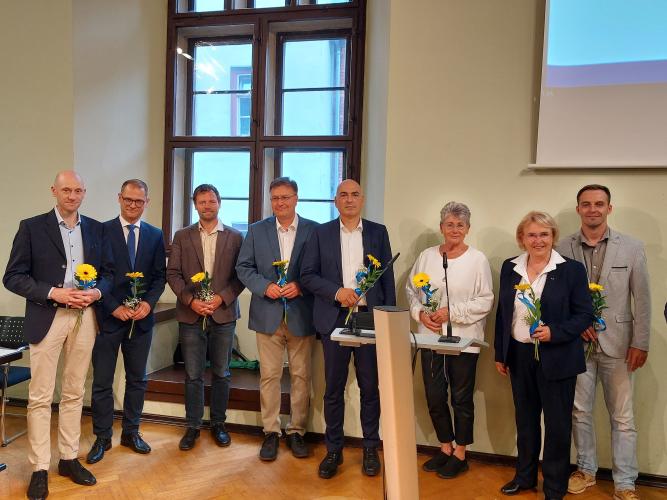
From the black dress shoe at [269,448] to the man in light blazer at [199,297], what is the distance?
0.33m

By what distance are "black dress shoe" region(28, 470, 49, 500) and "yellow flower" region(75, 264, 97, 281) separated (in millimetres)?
1087

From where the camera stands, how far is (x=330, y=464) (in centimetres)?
344

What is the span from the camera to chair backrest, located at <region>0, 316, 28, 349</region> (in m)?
4.12

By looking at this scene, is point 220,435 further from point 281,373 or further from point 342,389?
point 342,389

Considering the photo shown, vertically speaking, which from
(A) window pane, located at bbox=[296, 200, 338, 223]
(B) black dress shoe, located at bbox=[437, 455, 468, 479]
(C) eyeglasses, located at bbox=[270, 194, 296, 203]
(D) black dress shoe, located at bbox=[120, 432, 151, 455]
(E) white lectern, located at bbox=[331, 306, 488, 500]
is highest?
(C) eyeglasses, located at bbox=[270, 194, 296, 203]

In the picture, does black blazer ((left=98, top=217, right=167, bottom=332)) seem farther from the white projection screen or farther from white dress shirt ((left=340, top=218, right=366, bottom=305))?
the white projection screen

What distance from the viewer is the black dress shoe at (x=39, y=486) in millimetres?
2998

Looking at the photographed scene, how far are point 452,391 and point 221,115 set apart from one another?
351cm

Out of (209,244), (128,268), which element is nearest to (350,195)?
(209,244)

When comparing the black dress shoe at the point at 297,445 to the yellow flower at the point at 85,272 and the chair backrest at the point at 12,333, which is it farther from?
the chair backrest at the point at 12,333

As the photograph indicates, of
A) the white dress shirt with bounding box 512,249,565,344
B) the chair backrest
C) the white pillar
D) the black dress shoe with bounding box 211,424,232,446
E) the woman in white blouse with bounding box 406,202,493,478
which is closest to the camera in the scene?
the white pillar

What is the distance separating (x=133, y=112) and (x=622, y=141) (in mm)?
4130

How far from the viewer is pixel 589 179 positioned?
3.54 meters

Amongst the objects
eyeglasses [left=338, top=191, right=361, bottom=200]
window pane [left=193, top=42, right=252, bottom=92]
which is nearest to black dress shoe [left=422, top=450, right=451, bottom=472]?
eyeglasses [left=338, top=191, right=361, bottom=200]
